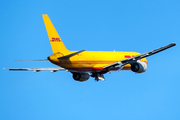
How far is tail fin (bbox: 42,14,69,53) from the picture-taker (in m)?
50.1

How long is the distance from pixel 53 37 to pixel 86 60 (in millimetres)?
6172

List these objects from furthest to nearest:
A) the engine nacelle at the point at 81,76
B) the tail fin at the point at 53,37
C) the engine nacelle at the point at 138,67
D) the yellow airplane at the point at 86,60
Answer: the engine nacelle at the point at 81,76 < the engine nacelle at the point at 138,67 < the tail fin at the point at 53,37 < the yellow airplane at the point at 86,60

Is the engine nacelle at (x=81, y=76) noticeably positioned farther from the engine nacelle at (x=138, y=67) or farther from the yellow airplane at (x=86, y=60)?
the engine nacelle at (x=138, y=67)

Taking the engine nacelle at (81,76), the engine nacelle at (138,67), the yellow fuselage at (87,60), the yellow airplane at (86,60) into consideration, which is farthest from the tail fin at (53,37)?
the engine nacelle at (138,67)

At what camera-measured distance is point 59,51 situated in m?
50.0

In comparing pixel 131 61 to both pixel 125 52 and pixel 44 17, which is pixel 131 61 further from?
pixel 44 17

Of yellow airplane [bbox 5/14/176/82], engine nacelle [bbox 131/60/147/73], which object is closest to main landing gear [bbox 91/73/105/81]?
yellow airplane [bbox 5/14/176/82]

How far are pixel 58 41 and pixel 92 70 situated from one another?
24.2ft

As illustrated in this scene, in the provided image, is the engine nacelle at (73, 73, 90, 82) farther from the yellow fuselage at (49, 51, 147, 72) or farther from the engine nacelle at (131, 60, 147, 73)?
the engine nacelle at (131, 60, 147, 73)

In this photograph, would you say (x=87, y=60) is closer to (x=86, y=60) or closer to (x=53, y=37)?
(x=86, y=60)

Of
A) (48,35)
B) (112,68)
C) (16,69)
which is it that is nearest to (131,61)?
(112,68)

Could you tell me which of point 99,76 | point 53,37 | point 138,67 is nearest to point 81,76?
point 99,76

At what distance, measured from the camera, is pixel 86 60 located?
2071 inches

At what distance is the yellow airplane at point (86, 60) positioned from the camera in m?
49.6
